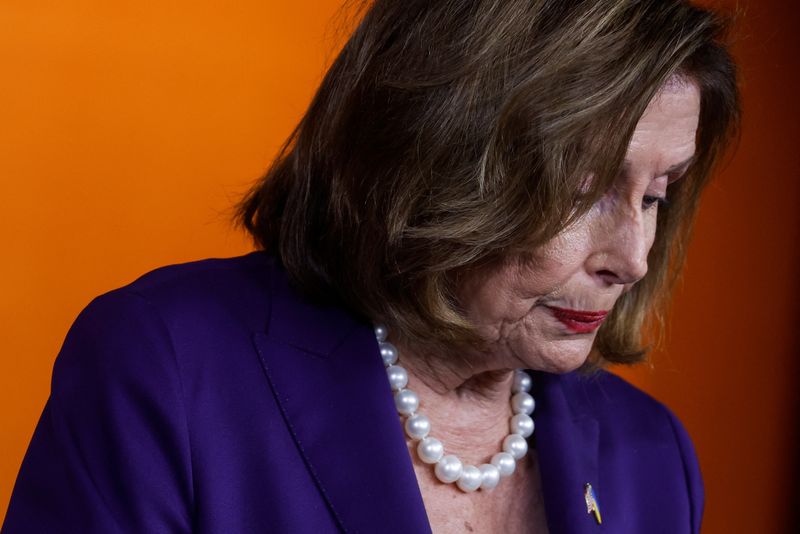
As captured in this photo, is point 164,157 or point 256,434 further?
point 164,157

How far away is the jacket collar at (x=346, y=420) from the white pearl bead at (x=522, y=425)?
83 mm

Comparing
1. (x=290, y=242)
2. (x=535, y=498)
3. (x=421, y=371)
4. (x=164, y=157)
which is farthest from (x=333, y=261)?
(x=164, y=157)

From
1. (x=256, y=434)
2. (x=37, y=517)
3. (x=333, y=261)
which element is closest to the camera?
(x=37, y=517)

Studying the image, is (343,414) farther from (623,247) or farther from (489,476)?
(623,247)

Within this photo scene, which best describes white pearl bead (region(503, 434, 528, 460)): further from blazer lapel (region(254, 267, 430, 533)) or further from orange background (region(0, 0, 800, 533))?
orange background (region(0, 0, 800, 533))

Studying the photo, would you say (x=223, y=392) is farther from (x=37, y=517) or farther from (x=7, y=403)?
(x=7, y=403)

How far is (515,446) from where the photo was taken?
1.49m

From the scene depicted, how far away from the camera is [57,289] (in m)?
1.84

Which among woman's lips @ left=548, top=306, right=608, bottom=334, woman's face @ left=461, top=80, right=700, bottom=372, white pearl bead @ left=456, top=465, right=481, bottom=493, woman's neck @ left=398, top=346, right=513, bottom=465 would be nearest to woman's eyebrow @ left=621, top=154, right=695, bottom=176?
woman's face @ left=461, top=80, right=700, bottom=372

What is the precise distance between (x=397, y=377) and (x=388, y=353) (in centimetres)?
3

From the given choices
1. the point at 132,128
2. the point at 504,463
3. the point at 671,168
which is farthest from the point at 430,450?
the point at 132,128

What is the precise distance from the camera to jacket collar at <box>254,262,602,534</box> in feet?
4.12

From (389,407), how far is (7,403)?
0.81 meters

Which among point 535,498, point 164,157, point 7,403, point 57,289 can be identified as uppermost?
point 164,157
